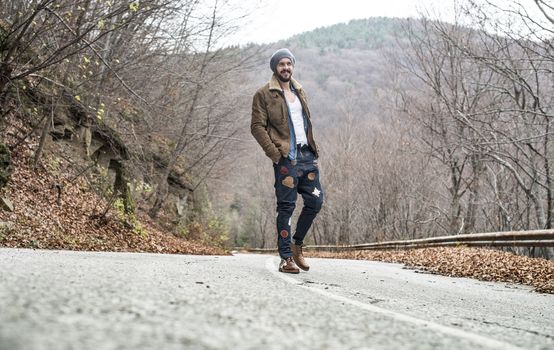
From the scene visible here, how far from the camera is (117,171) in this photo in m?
13.2

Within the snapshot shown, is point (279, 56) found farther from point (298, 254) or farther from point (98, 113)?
point (98, 113)

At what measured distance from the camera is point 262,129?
5.34 meters

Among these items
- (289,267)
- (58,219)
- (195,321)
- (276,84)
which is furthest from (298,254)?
(58,219)

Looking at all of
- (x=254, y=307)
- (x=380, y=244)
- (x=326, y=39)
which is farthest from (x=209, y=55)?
(x=326, y=39)

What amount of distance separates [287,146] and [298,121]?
40 centimetres

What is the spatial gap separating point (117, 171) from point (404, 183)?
17432 millimetres

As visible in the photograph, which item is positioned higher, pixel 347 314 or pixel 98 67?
pixel 98 67

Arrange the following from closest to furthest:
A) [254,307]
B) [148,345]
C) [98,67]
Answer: [148,345]
[254,307]
[98,67]

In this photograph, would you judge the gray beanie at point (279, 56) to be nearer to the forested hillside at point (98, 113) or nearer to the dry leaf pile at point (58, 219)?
the forested hillside at point (98, 113)

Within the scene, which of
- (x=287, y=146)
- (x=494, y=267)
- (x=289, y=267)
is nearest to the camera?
(x=289, y=267)

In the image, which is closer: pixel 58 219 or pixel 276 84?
pixel 276 84

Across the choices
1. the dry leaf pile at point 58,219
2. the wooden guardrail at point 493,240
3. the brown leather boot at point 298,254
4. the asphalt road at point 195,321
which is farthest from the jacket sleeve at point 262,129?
the wooden guardrail at point 493,240

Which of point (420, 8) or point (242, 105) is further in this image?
point (242, 105)

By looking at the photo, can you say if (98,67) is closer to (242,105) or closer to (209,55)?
(209,55)
